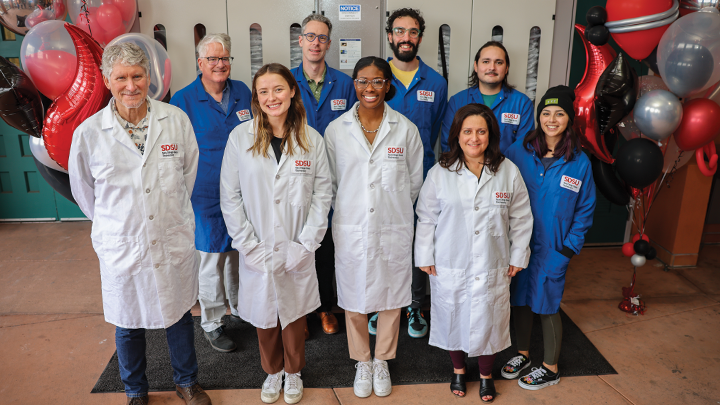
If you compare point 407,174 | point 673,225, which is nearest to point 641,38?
point 407,174

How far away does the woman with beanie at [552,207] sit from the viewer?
95.0 inches

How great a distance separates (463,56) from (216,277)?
2176 mm

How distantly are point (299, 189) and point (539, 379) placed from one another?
5.23 ft

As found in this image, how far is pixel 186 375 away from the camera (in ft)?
7.83

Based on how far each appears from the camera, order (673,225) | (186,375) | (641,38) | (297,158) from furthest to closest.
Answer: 1. (673,225)
2. (641,38)
3. (186,375)
4. (297,158)

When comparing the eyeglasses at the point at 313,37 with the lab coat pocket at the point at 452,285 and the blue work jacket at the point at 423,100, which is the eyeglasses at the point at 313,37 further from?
the lab coat pocket at the point at 452,285

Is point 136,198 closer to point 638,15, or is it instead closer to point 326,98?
point 326,98

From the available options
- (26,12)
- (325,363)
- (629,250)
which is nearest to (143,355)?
(325,363)

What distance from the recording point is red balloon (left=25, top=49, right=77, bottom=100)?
8.14 feet

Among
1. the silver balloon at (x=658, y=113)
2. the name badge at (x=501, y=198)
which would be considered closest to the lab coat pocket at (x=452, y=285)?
the name badge at (x=501, y=198)

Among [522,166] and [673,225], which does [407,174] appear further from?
[673,225]

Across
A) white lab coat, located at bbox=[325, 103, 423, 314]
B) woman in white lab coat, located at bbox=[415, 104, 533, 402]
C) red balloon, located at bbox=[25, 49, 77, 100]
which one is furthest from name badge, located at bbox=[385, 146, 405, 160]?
red balloon, located at bbox=[25, 49, 77, 100]

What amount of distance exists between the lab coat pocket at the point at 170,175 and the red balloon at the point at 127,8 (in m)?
1.40

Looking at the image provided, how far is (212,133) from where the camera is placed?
2.71 meters
